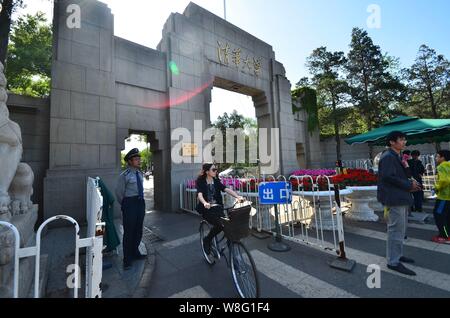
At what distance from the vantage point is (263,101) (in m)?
14.4

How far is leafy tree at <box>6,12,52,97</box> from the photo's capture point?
13913 millimetres

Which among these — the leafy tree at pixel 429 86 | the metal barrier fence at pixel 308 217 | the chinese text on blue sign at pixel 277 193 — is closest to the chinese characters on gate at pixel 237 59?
the metal barrier fence at pixel 308 217

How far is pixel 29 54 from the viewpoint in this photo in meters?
14.0

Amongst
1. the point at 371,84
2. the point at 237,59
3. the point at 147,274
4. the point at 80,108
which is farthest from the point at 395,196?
the point at 371,84

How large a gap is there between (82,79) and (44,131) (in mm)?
1980

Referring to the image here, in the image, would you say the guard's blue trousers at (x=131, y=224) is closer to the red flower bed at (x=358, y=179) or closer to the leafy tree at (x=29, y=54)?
the red flower bed at (x=358, y=179)

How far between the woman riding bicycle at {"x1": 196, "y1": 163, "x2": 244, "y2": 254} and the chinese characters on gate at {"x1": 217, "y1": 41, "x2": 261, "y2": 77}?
921cm

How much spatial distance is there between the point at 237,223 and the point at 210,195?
1043mm

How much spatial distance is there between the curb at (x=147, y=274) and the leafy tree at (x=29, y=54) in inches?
647

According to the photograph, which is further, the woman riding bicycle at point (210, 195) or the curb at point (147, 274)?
the woman riding bicycle at point (210, 195)

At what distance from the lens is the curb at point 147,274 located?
9.77ft

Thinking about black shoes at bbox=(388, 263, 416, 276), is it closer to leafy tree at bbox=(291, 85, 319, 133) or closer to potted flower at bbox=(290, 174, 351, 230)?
potted flower at bbox=(290, 174, 351, 230)
